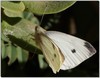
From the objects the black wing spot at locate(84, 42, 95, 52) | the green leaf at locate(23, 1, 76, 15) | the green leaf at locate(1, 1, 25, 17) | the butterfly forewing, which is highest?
the green leaf at locate(23, 1, 76, 15)

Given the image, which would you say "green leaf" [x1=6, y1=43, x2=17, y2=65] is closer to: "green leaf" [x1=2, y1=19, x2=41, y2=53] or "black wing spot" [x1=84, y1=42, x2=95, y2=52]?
"green leaf" [x1=2, y1=19, x2=41, y2=53]

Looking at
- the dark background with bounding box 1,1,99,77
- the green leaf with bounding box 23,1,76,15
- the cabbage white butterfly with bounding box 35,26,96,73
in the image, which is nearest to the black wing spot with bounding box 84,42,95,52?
the cabbage white butterfly with bounding box 35,26,96,73

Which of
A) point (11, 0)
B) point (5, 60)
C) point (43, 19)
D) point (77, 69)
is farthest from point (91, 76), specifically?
point (11, 0)

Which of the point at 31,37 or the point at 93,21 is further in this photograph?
the point at 93,21

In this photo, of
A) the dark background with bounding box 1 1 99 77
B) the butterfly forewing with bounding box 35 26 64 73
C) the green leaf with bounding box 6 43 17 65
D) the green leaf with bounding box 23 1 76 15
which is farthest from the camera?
the dark background with bounding box 1 1 99 77

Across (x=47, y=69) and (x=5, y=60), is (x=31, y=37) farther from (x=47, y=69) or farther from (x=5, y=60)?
(x=47, y=69)

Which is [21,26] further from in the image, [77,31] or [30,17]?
[77,31]
